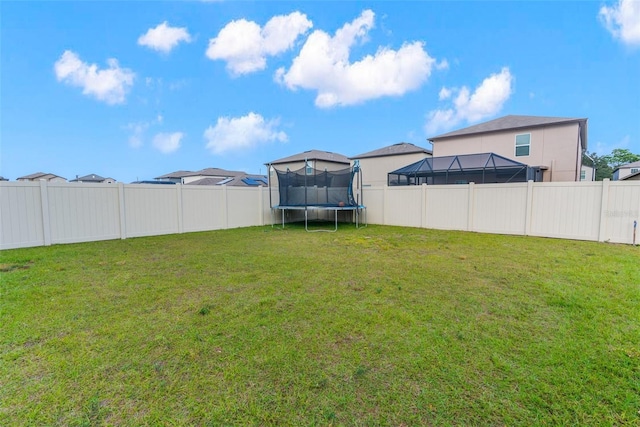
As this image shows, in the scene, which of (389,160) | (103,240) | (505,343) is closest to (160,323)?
(505,343)

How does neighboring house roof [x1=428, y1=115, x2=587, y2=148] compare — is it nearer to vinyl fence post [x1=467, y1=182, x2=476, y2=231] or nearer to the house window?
the house window

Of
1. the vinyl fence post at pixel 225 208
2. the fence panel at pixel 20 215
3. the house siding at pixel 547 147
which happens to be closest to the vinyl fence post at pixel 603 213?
the house siding at pixel 547 147

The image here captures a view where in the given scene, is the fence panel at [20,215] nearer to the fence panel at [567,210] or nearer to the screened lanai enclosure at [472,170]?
the fence panel at [567,210]

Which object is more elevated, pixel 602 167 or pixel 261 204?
pixel 602 167

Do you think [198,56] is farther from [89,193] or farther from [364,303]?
[364,303]

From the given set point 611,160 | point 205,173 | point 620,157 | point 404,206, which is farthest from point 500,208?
point 611,160

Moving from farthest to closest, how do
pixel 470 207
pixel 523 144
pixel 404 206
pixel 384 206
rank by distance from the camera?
pixel 523 144 → pixel 384 206 → pixel 404 206 → pixel 470 207

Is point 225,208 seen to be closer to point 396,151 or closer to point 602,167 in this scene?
point 396,151

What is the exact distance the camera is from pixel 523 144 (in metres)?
13.2

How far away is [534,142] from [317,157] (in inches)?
498

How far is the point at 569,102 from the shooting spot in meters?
14.3

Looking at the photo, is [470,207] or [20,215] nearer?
[20,215]

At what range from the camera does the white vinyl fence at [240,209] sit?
20.0ft

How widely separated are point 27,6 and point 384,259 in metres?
8.77
